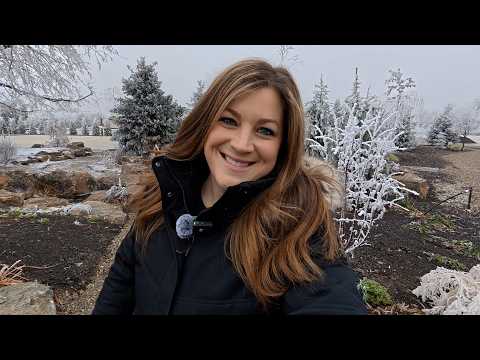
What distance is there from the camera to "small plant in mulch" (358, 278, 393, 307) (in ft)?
7.45

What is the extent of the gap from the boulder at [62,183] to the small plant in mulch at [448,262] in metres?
3.77

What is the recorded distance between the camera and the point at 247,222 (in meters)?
0.86

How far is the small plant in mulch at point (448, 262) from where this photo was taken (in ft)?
8.84

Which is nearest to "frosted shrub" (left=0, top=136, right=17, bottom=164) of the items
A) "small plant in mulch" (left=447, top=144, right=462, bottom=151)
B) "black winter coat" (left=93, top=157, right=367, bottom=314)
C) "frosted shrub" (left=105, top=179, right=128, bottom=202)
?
"frosted shrub" (left=105, top=179, right=128, bottom=202)

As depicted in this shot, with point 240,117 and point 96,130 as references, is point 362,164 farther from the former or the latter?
point 96,130

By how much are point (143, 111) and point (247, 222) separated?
3876mm

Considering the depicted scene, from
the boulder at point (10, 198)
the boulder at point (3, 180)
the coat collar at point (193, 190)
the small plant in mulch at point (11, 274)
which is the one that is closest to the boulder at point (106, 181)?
the boulder at point (10, 198)

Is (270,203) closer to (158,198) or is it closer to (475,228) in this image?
(158,198)

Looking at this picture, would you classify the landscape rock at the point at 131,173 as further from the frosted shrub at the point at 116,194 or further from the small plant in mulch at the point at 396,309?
the small plant in mulch at the point at 396,309

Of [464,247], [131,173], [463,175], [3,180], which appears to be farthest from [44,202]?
[463,175]

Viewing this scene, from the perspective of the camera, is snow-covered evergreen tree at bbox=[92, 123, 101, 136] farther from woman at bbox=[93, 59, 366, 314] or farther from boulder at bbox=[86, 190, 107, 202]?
woman at bbox=[93, 59, 366, 314]

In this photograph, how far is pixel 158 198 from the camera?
1.06 m
